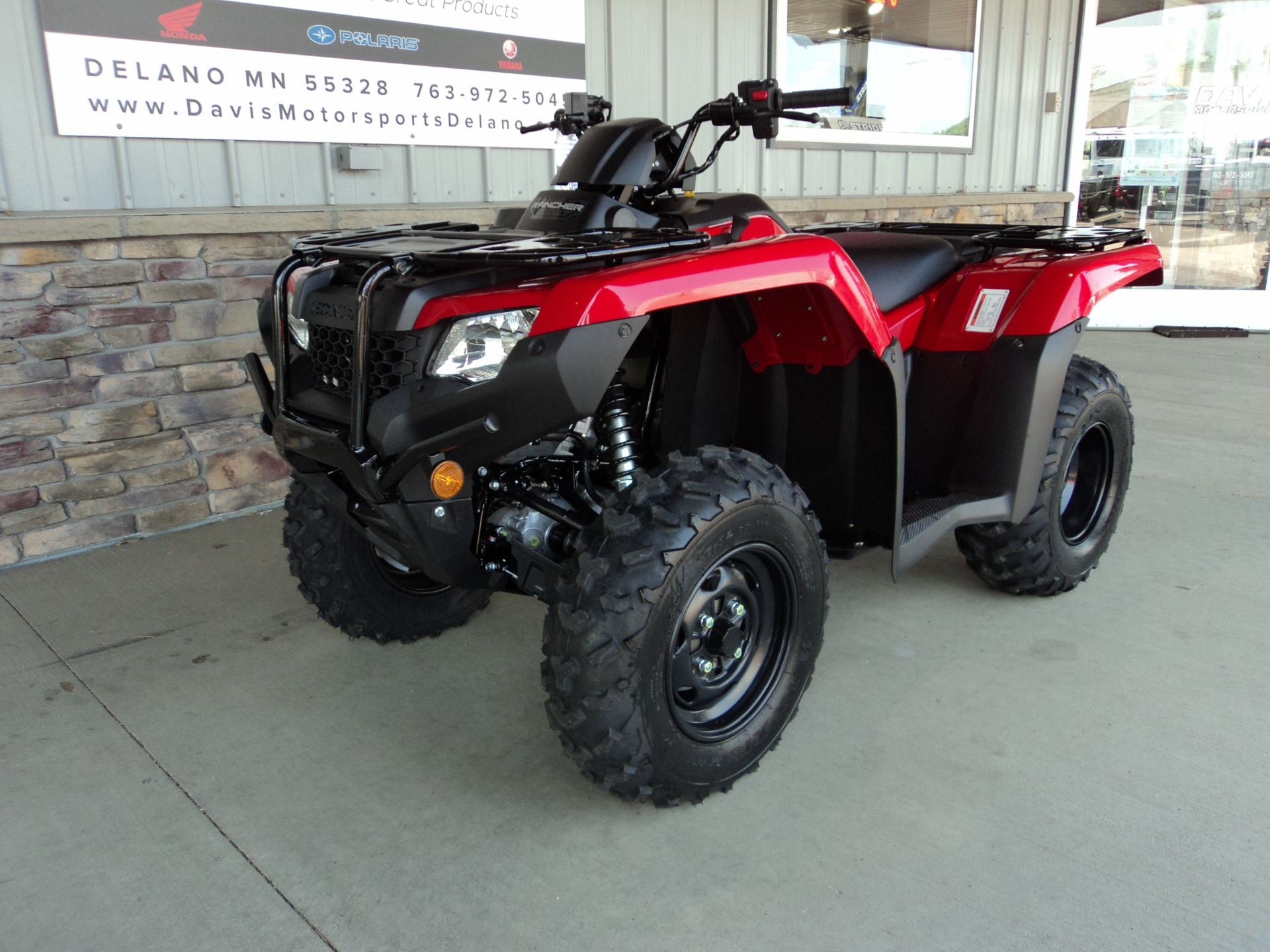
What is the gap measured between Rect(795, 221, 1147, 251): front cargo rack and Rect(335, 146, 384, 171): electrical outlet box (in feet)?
6.46

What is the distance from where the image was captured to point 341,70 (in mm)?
4074

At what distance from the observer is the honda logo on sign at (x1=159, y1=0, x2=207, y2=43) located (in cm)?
360

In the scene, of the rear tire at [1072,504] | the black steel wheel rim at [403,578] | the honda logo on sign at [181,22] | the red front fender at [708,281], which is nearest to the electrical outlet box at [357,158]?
the honda logo on sign at [181,22]

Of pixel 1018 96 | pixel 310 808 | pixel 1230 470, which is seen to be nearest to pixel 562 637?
pixel 310 808

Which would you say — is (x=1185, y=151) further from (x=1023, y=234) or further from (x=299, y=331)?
(x=299, y=331)

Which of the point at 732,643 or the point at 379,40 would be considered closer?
the point at 732,643

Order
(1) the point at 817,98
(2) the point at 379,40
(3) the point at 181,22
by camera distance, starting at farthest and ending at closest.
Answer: (2) the point at 379,40 < (3) the point at 181,22 < (1) the point at 817,98

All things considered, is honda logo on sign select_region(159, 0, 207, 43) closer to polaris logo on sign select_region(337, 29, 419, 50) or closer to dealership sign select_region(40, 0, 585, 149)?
dealership sign select_region(40, 0, 585, 149)

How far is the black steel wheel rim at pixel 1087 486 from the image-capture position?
3.35 metres

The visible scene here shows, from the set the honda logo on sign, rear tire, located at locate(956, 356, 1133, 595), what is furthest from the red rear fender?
the honda logo on sign

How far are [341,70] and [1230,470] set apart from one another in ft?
14.2

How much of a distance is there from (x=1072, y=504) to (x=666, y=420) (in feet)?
5.80

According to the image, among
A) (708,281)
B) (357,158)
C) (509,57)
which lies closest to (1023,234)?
(708,281)

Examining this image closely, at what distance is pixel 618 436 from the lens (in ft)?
7.30
